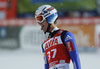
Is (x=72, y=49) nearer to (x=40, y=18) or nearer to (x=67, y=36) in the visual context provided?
(x=67, y=36)

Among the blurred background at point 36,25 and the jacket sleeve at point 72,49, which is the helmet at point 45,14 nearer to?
the jacket sleeve at point 72,49

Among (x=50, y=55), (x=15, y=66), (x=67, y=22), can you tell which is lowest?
(x=15, y=66)

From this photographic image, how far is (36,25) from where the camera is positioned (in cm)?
1238

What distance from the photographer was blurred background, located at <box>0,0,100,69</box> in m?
11.7

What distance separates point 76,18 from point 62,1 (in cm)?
95

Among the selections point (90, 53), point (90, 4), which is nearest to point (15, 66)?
point (90, 53)

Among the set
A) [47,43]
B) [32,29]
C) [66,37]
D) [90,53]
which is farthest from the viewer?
[32,29]

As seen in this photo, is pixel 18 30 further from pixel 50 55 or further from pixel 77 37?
pixel 50 55

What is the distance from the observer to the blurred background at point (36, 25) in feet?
38.3

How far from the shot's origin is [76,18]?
12102 millimetres

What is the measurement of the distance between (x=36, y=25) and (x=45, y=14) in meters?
9.00

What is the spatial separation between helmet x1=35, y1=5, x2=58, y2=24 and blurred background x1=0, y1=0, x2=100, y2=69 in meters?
7.81

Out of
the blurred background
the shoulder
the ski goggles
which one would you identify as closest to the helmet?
the ski goggles

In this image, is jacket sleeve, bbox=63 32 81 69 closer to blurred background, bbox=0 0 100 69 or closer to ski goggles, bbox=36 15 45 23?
ski goggles, bbox=36 15 45 23
